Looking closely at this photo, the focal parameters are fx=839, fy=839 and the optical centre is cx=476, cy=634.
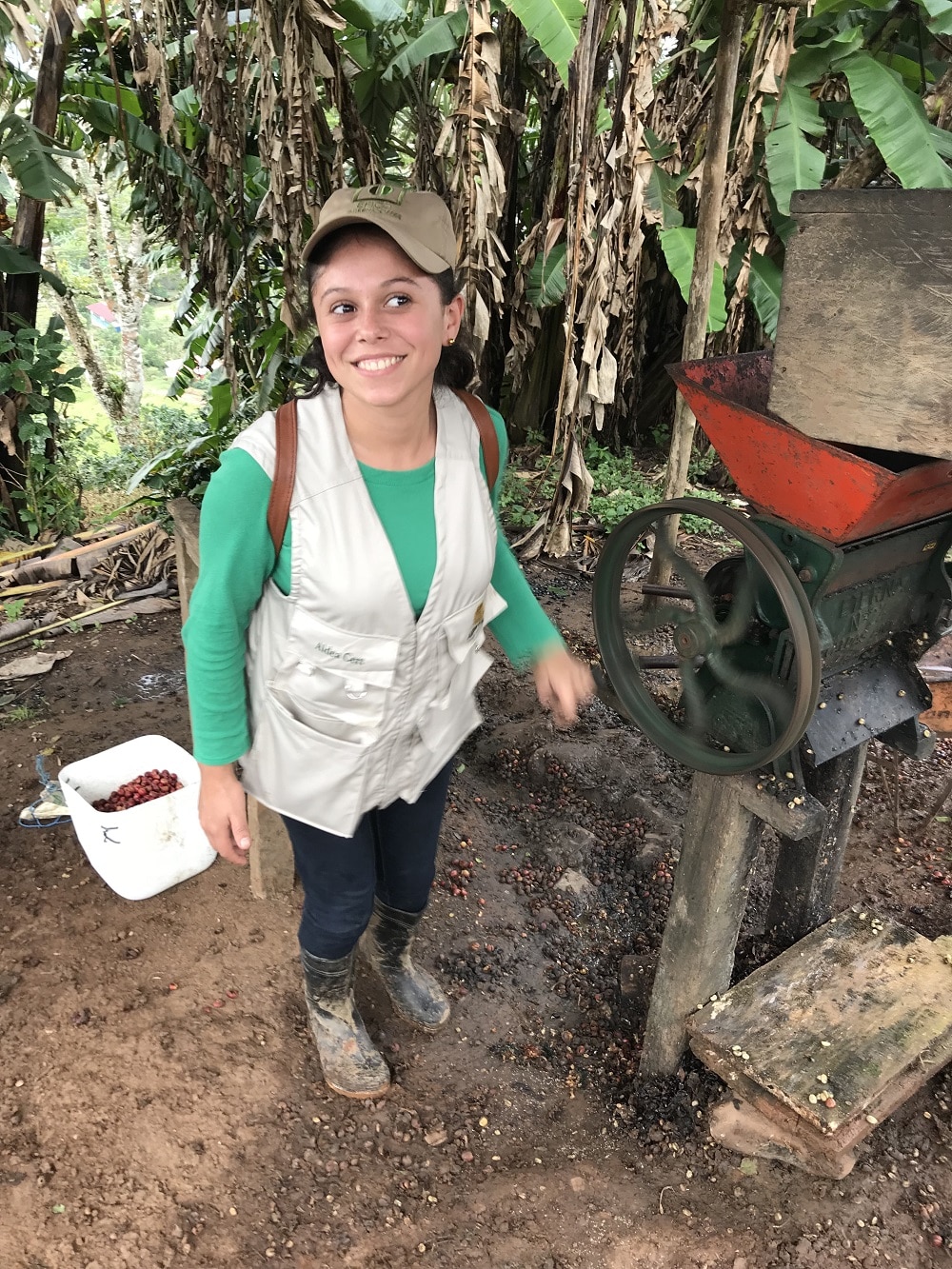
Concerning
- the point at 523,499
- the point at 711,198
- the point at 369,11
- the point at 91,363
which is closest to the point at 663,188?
the point at 711,198

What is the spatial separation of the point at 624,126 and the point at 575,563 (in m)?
2.87

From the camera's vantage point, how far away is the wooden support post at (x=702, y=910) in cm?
189

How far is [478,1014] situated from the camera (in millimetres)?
2402

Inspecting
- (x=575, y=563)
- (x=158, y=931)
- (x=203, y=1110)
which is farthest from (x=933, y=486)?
(x=575, y=563)

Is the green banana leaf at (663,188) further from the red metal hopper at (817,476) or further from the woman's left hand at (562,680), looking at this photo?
the woman's left hand at (562,680)

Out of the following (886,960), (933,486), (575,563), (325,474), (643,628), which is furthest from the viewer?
(575,563)

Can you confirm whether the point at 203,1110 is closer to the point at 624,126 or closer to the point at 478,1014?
the point at 478,1014

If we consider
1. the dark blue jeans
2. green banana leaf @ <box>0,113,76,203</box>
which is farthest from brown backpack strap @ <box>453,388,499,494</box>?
green banana leaf @ <box>0,113,76,203</box>

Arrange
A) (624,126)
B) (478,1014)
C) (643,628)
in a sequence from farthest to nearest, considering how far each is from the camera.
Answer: (624,126)
(478,1014)
(643,628)

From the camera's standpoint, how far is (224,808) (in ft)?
5.28

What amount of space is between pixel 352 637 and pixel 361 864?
0.61m

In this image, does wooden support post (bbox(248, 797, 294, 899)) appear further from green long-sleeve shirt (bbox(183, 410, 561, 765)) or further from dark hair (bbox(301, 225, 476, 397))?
dark hair (bbox(301, 225, 476, 397))

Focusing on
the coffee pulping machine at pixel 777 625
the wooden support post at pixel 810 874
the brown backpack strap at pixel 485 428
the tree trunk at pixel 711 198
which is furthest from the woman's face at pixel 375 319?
the wooden support post at pixel 810 874

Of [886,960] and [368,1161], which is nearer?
[368,1161]
